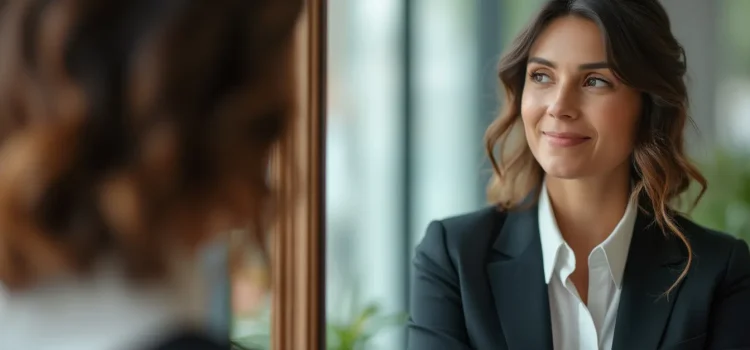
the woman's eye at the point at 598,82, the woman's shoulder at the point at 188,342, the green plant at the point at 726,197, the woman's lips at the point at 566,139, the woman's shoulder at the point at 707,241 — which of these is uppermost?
the woman's eye at the point at 598,82

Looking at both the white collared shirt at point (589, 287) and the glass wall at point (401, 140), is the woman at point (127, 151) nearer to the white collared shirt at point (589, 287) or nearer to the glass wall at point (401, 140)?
the white collared shirt at point (589, 287)

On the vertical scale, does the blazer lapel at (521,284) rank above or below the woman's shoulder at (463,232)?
below

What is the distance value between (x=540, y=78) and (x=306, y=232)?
76 cm

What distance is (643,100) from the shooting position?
5.31 feet

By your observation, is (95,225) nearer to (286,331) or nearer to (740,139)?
(286,331)

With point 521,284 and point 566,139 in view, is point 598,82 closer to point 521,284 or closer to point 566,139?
point 566,139

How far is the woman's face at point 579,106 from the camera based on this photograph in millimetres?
1551

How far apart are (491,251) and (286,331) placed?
0.66m

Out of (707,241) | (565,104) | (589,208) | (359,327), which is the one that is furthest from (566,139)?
(359,327)

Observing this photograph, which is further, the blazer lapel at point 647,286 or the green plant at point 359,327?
the green plant at point 359,327

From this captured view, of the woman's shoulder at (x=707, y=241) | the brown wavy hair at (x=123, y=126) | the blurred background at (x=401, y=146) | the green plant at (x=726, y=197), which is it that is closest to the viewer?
the brown wavy hair at (x=123, y=126)

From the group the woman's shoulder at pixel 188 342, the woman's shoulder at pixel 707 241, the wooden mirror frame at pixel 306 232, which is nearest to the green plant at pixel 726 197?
the woman's shoulder at pixel 707 241

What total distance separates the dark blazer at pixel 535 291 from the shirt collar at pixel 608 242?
0.05 feet

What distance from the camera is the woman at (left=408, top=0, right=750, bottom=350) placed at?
1.56 meters
